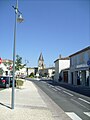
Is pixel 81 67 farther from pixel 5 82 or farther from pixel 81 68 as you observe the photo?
pixel 5 82

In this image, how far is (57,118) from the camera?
32.9ft

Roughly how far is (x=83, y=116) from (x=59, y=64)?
6047cm

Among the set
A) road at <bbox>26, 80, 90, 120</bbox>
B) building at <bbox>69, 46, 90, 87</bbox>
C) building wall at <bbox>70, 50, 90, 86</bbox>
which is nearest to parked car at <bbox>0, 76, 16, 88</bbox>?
road at <bbox>26, 80, 90, 120</bbox>

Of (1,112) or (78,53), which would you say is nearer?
(1,112)

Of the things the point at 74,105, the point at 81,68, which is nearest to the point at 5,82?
the point at 81,68

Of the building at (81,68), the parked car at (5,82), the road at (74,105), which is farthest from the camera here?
the building at (81,68)

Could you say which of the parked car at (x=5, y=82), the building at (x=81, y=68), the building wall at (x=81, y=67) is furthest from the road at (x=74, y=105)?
the building wall at (x=81, y=67)

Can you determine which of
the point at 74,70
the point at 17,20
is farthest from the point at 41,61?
the point at 17,20

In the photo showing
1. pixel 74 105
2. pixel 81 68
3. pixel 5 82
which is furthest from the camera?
pixel 81 68

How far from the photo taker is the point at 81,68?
41.0 metres

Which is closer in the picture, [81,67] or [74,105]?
[74,105]

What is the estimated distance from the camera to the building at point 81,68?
39.7m

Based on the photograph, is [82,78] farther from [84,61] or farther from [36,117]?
[36,117]

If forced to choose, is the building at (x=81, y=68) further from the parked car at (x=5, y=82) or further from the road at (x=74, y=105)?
the road at (x=74, y=105)
